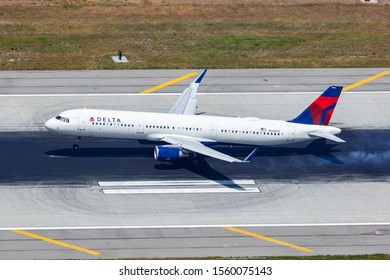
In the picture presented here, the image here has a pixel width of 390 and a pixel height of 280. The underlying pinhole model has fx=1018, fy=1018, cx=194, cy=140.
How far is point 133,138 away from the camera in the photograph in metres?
98.6

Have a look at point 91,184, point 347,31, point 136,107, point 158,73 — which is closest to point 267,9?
point 347,31

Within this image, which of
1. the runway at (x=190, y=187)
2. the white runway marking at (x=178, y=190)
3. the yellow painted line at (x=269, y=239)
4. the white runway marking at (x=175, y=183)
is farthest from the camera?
the white runway marking at (x=175, y=183)

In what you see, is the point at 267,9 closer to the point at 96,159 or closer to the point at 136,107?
the point at 136,107

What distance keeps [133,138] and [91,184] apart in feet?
24.2

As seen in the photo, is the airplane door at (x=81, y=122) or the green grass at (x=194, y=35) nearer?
the airplane door at (x=81, y=122)

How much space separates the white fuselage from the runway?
2.58 metres

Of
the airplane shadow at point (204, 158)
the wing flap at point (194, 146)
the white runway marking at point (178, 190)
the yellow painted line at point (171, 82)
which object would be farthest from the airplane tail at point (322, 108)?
the yellow painted line at point (171, 82)

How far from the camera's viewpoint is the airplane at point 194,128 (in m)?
97.7

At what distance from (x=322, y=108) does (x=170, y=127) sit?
15011 mm

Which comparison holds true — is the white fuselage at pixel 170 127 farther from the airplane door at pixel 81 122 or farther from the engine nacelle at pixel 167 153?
the engine nacelle at pixel 167 153

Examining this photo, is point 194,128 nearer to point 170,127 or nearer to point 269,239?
point 170,127

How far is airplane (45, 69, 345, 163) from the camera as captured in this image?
97.7m

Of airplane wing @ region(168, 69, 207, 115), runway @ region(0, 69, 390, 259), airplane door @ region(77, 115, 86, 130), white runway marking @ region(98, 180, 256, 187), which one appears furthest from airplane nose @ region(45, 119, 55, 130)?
airplane wing @ region(168, 69, 207, 115)

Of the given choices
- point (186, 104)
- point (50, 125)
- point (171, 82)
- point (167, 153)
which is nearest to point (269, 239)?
point (167, 153)
